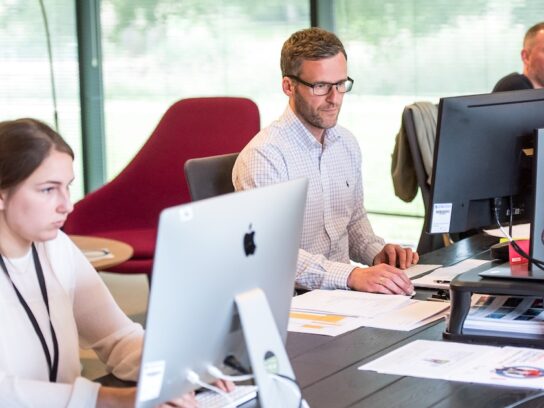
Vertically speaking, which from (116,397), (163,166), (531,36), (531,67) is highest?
(531,36)

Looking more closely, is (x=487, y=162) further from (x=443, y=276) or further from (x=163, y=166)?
(x=163, y=166)

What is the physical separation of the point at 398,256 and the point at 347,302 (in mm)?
502

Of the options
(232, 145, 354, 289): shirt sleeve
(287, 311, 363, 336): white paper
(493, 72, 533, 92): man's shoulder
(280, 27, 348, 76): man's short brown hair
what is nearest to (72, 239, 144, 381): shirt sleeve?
(287, 311, 363, 336): white paper

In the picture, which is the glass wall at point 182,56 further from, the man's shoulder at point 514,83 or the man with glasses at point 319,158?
the man with glasses at point 319,158

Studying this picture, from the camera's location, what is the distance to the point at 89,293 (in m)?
2.24

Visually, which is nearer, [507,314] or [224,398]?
[224,398]

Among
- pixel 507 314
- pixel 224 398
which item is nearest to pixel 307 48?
pixel 507 314

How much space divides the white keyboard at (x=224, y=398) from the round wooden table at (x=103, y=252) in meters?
2.28

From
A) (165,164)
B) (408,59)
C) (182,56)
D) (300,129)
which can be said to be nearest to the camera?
(300,129)

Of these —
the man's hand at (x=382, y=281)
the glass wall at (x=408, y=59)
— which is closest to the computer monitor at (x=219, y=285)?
the man's hand at (x=382, y=281)

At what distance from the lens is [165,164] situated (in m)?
5.55

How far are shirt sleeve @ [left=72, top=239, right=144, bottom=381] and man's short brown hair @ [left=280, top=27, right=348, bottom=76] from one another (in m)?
1.25

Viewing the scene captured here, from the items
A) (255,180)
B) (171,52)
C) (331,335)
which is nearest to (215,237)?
(331,335)

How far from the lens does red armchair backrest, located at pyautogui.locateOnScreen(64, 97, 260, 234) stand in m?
5.41
